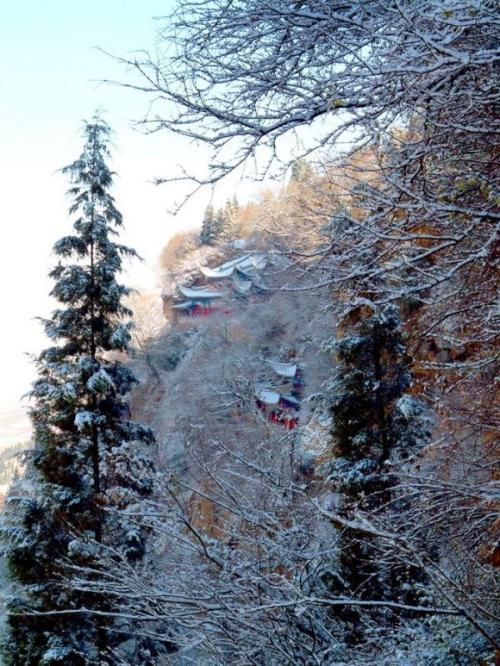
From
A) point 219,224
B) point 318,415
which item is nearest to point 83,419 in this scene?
point 318,415

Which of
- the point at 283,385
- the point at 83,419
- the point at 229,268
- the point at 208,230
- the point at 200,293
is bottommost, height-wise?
the point at 283,385

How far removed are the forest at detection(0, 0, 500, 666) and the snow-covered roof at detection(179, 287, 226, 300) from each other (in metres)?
12.6

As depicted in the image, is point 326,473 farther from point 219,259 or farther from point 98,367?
point 219,259

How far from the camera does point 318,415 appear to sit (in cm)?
813

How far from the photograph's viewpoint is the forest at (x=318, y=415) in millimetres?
2318

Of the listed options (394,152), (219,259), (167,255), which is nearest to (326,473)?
(394,152)

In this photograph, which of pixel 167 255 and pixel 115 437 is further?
pixel 167 255

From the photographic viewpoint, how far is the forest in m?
2.32

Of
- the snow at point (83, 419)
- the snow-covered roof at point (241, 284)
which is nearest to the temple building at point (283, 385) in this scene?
the snow-covered roof at point (241, 284)

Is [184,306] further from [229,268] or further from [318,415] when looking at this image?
[318,415]

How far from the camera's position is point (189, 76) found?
2.61m

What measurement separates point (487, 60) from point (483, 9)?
20 cm

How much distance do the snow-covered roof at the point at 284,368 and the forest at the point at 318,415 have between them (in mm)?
3024

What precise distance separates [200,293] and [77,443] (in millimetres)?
23545
